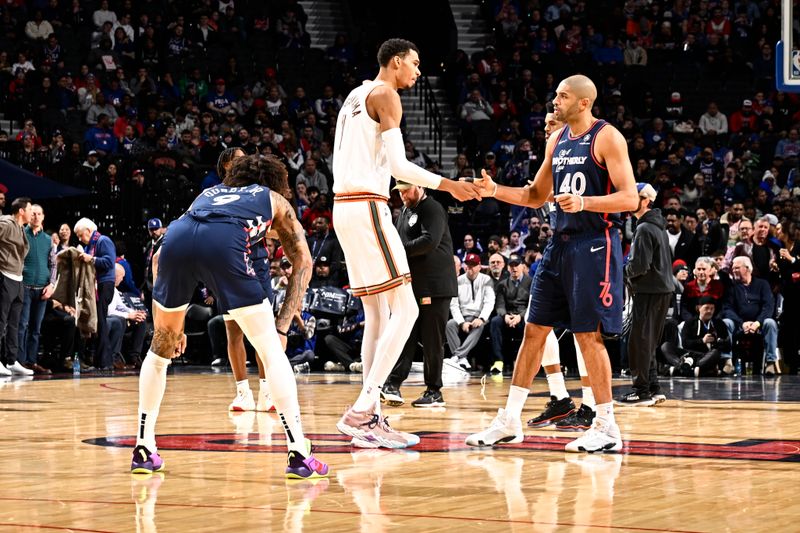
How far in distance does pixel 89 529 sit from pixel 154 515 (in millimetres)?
385

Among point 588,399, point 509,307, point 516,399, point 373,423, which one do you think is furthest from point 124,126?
point 516,399

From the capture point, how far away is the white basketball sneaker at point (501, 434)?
749cm

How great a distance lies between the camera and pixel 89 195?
65.2 feet

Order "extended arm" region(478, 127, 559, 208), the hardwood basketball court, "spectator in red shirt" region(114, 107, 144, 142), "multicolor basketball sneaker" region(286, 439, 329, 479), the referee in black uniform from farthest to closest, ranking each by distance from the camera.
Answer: "spectator in red shirt" region(114, 107, 144, 142) → the referee in black uniform → "extended arm" region(478, 127, 559, 208) → "multicolor basketball sneaker" region(286, 439, 329, 479) → the hardwood basketball court

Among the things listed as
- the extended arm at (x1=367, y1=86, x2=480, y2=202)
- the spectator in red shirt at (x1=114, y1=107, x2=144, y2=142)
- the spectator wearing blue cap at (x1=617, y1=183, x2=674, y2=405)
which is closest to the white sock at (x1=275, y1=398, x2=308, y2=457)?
the extended arm at (x1=367, y1=86, x2=480, y2=202)

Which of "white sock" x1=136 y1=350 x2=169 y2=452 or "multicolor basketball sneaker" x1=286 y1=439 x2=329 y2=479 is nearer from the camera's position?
"multicolor basketball sneaker" x1=286 y1=439 x2=329 y2=479

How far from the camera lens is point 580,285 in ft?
23.6

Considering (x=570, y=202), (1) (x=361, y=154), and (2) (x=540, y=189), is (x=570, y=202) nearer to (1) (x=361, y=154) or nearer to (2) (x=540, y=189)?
(2) (x=540, y=189)

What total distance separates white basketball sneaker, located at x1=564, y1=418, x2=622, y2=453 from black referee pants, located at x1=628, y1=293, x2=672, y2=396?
152 inches

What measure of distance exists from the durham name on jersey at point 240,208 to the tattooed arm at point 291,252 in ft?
0.18

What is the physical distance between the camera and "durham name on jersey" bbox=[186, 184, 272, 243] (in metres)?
6.30

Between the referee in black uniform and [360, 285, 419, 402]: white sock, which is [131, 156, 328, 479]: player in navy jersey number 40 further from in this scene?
the referee in black uniform

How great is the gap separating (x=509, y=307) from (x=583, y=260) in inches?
383

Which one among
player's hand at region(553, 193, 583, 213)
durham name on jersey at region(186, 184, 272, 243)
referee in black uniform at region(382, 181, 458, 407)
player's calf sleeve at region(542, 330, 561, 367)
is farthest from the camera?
referee in black uniform at region(382, 181, 458, 407)
